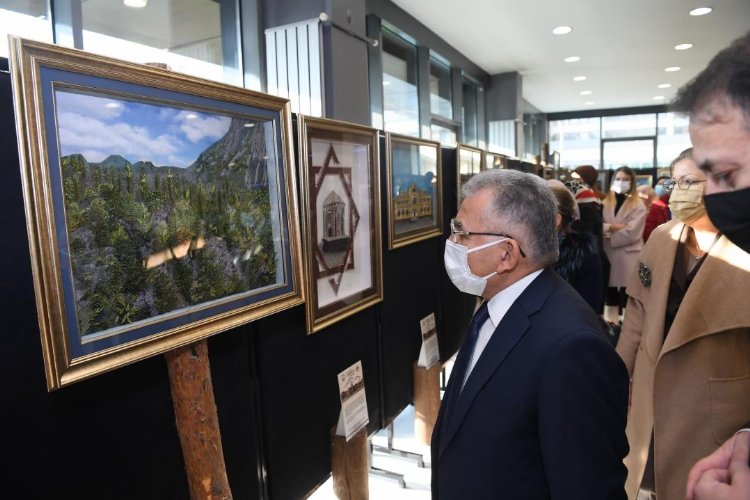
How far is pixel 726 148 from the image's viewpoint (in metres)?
0.75

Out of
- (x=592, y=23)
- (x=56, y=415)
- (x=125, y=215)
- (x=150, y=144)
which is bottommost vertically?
(x=56, y=415)

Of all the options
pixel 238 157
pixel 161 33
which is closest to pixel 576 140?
pixel 161 33

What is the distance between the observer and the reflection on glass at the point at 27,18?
2.07 meters

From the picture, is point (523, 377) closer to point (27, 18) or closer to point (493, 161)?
point (27, 18)

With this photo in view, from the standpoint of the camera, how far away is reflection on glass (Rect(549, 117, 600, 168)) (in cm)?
1428

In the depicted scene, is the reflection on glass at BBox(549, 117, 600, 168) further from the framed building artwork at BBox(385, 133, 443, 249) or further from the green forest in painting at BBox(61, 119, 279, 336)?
→ the green forest in painting at BBox(61, 119, 279, 336)

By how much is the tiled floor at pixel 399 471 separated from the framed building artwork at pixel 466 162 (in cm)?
163

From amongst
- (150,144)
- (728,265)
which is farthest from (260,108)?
(728,265)

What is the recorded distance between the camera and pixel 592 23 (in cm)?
596

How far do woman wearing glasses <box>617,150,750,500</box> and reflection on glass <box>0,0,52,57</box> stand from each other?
274cm

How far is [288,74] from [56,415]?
3008mm

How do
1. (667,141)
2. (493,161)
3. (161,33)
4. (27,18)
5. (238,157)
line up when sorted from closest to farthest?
(238,157)
(27,18)
(161,33)
(493,161)
(667,141)

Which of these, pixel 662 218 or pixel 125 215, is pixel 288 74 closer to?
pixel 125 215

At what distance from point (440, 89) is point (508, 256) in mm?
6275
